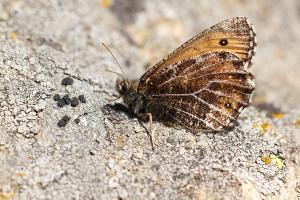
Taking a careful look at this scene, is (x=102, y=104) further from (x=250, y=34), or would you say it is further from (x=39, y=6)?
(x=39, y=6)

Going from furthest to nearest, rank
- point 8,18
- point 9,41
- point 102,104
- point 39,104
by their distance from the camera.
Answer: point 8,18, point 9,41, point 102,104, point 39,104

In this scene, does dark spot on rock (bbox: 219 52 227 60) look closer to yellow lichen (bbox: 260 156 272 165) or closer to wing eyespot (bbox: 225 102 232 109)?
wing eyespot (bbox: 225 102 232 109)

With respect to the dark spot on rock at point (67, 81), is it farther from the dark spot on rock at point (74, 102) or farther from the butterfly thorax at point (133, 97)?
the butterfly thorax at point (133, 97)

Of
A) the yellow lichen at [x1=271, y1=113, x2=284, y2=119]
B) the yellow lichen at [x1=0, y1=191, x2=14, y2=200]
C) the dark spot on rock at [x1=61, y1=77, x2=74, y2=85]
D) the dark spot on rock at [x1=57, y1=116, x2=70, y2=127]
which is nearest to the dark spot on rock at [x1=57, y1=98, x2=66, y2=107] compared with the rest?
the dark spot on rock at [x1=57, y1=116, x2=70, y2=127]

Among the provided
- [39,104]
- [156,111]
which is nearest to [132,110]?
[156,111]

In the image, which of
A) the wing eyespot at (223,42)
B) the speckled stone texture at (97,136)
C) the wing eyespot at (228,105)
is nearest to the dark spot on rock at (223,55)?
the wing eyespot at (223,42)

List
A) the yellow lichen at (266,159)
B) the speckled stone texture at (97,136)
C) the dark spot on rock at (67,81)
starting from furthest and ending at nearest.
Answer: the dark spot on rock at (67,81), the yellow lichen at (266,159), the speckled stone texture at (97,136)

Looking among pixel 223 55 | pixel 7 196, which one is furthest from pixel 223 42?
pixel 7 196
